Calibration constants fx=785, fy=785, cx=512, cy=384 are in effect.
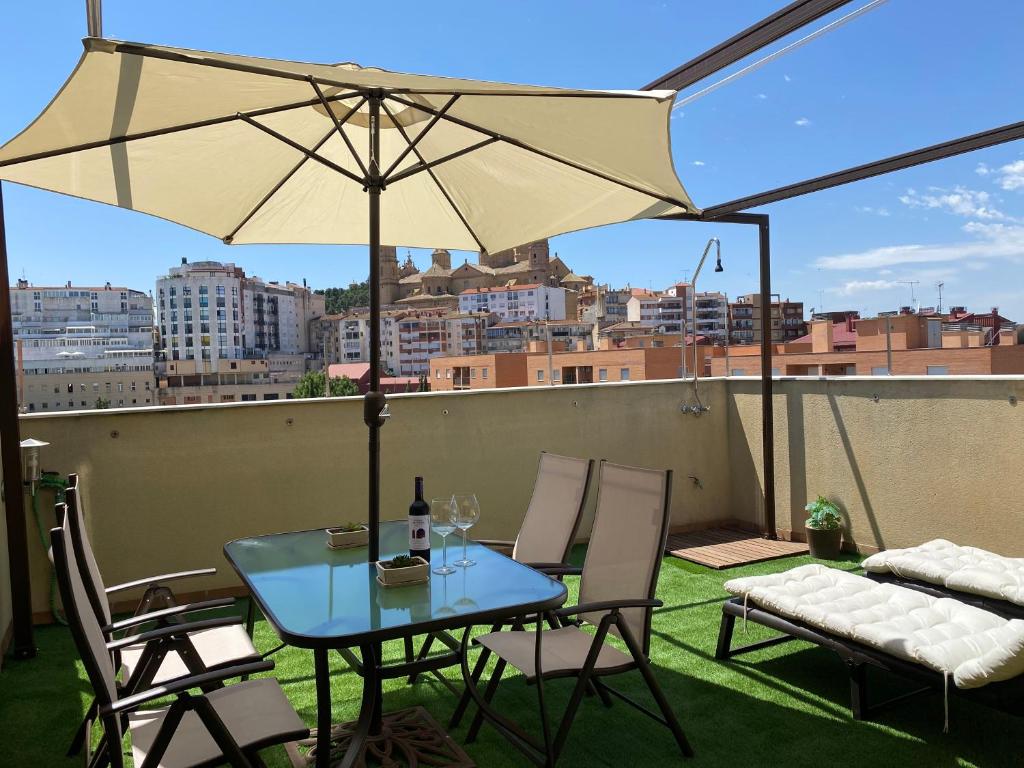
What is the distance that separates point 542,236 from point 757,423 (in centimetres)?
382

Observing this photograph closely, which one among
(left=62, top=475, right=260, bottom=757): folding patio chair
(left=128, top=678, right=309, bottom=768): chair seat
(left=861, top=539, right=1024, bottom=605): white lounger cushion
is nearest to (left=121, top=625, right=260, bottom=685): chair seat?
(left=62, top=475, right=260, bottom=757): folding patio chair

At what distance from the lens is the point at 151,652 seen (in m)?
2.76

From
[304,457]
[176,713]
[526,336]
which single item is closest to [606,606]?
[176,713]

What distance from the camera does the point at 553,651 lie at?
320 centimetres

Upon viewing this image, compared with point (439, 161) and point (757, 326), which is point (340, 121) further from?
point (757, 326)

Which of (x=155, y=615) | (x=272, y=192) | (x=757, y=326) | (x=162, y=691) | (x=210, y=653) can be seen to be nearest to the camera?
(x=162, y=691)

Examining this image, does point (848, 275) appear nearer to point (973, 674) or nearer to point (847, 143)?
point (847, 143)

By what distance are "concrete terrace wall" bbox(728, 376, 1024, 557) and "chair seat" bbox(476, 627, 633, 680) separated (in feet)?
11.5

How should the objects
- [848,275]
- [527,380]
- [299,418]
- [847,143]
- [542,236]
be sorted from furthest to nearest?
[847,143] < [848,275] < [527,380] < [299,418] < [542,236]

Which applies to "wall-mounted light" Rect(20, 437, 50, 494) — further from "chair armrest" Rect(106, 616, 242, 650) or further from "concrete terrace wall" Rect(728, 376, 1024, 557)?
"concrete terrace wall" Rect(728, 376, 1024, 557)

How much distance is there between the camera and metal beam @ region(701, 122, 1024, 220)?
4.36 meters

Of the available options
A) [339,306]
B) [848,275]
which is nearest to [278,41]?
[339,306]

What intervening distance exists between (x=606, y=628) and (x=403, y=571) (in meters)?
0.78

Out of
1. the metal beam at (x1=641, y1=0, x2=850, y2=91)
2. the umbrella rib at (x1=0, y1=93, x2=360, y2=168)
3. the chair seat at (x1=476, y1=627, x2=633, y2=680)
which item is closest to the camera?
the umbrella rib at (x1=0, y1=93, x2=360, y2=168)
